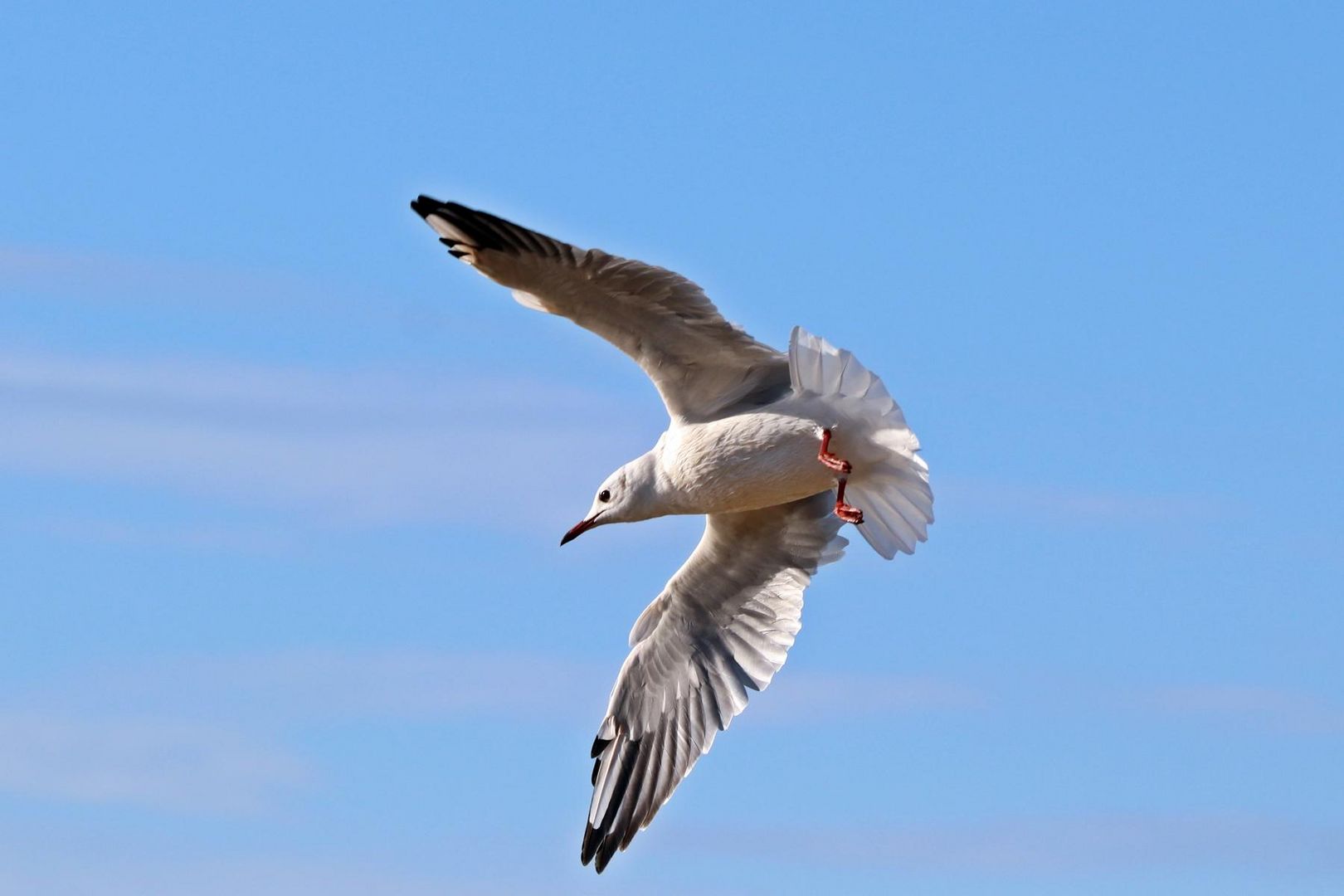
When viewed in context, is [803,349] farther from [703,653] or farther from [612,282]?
[703,653]

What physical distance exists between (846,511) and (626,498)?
1.17m

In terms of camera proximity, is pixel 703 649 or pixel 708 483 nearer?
pixel 708 483

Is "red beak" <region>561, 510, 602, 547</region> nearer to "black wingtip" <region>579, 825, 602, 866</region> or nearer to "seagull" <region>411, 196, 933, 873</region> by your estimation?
"seagull" <region>411, 196, 933, 873</region>

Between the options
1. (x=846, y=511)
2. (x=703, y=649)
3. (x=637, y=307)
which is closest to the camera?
(x=637, y=307)

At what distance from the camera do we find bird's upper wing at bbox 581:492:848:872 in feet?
34.7

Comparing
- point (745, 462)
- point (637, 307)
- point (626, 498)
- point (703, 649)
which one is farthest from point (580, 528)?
point (637, 307)

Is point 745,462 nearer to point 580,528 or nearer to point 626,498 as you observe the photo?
point 626,498

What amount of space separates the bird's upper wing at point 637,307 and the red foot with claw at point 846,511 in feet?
1.83

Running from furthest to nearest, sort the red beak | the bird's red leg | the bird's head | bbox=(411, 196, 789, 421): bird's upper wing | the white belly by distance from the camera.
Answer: the red beak
the bird's head
the white belly
the bird's red leg
bbox=(411, 196, 789, 421): bird's upper wing

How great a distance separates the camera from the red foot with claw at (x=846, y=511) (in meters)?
9.48

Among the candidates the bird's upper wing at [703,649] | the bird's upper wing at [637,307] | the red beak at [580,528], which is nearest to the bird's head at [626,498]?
the red beak at [580,528]

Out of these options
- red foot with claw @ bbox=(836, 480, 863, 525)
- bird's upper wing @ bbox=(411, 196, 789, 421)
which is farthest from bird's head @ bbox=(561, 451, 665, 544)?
red foot with claw @ bbox=(836, 480, 863, 525)

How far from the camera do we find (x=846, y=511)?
9.51m

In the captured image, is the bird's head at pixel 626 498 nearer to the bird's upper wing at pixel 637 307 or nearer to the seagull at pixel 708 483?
the seagull at pixel 708 483
